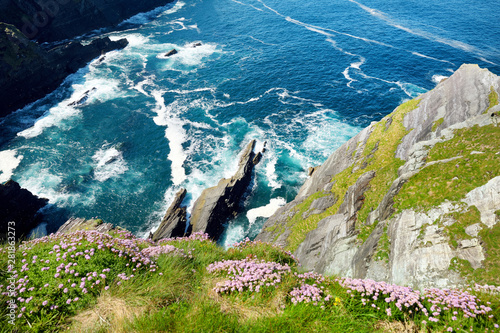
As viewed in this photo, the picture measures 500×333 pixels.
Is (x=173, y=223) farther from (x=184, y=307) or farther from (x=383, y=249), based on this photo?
(x=184, y=307)

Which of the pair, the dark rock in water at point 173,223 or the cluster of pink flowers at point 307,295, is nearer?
the cluster of pink flowers at point 307,295

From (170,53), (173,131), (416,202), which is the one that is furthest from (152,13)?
(416,202)

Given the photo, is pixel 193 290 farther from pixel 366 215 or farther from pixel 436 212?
pixel 366 215

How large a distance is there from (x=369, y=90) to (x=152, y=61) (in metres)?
64.0

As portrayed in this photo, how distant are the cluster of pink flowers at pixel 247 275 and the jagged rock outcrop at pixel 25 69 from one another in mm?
71443

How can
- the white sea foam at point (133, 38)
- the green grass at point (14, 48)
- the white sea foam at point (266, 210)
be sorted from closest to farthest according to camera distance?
the white sea foam at point (266, 210)
the green grass at point (14, 48)
the white sea foam at point (133, 38)

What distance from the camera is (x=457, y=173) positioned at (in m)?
17.5

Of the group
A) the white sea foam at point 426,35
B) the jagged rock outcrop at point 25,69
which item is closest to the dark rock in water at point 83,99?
the jagged rock outcrop at point 25,69

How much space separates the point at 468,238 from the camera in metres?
14.0

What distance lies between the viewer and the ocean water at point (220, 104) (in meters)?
42.0

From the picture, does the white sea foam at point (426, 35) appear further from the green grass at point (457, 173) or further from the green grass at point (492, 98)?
the green grass at point (457, 173)

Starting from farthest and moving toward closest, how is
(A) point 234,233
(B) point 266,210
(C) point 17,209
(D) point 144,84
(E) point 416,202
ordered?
1. (D) point 144,84
2. (B) point 266,210
3. (A) point 234,233
4. (C) point 17,209
5. (E) point 416,202

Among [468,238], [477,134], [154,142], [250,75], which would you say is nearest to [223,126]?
[154,142]

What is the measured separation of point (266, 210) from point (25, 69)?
66.3m
